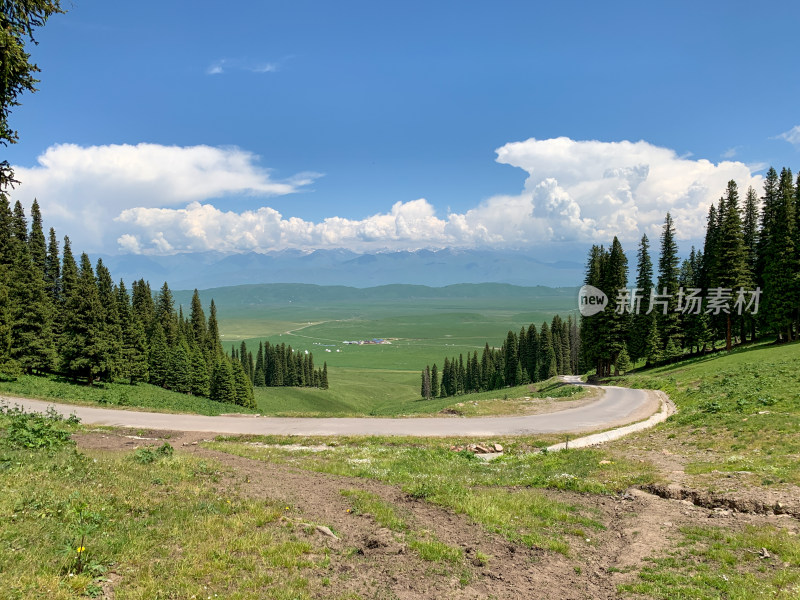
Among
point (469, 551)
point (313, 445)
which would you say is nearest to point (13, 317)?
point (313, 445)

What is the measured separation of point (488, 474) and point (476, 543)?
7354 millimetres

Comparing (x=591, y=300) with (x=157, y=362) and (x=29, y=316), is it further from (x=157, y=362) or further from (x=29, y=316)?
(x=29, y=316)

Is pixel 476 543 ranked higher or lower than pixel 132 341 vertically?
higher

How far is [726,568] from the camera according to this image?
8.24 m

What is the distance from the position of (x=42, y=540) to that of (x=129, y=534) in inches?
51.5

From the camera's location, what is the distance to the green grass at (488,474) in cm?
1072

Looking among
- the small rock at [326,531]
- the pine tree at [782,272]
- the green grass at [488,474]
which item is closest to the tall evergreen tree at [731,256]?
the pine tree at [782,272]

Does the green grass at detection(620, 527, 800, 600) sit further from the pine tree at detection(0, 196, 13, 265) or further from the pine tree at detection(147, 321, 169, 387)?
the pine tree at detection(147, 321, 169, 387)

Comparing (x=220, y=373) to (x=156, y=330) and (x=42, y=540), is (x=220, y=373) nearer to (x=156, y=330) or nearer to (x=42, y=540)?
(x=156, y=330)

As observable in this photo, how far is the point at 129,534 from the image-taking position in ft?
25.6

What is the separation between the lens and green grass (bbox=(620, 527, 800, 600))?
7.36 metres

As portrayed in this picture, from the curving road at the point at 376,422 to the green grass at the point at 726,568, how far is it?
14908 millimetres

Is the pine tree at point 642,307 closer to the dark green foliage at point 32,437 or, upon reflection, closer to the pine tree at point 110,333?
the dark green foliage at point 32,437

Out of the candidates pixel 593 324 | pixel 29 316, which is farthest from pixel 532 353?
pixel 29 316
